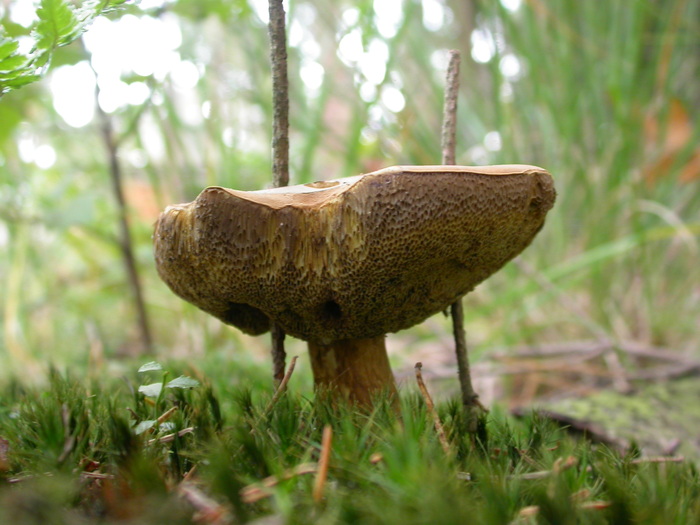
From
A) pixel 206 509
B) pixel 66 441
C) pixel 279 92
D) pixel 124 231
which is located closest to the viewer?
pixel 206 509

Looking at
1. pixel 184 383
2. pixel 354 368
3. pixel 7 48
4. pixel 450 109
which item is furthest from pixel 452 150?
pixel 7 48

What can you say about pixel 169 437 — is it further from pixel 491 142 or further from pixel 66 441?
pixel 491 142

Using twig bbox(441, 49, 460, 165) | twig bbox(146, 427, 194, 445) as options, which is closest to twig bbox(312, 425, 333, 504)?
twig bbox(146, 427, 194, 445)

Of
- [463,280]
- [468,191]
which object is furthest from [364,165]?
[468,191]

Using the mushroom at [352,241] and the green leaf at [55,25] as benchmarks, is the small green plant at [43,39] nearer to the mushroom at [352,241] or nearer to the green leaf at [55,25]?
the green leaf at [55,25]

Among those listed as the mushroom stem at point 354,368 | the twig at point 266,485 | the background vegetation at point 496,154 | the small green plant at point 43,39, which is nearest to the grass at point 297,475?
the twig at point 266,485
